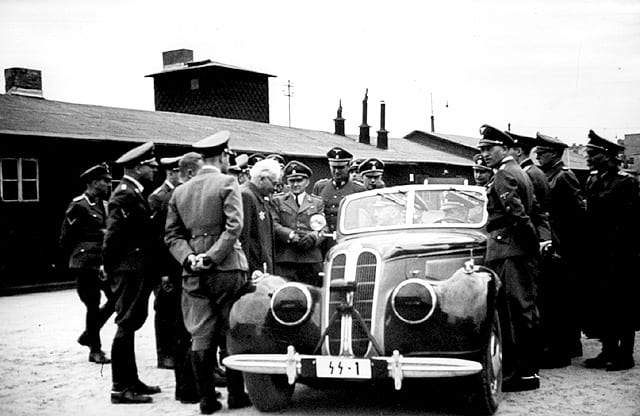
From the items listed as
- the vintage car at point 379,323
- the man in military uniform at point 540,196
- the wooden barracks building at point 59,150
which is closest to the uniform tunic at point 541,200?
the man in military uniform at point 540,196

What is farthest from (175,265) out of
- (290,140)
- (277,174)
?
(290,140)

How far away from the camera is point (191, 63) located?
115 ft

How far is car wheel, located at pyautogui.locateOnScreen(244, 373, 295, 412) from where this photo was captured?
579 centimetres

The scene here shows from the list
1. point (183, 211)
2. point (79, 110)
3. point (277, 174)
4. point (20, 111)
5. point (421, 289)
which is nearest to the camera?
point (421, 289)

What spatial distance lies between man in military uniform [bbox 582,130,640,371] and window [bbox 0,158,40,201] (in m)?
12.6

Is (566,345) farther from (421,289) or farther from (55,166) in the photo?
(55,166)

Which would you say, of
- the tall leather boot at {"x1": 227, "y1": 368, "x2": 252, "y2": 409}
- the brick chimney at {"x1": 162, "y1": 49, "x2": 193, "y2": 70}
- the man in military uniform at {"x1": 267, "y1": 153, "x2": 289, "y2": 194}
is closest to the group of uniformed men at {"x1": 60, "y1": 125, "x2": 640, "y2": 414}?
the tall leather boot at {"x1": 227, "y1": 368, "x2": 252, "y2": 409}

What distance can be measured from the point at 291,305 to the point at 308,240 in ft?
7.02

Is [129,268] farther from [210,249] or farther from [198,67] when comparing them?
[198,67]

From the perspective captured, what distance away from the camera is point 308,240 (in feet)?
25.5

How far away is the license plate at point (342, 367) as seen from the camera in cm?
520

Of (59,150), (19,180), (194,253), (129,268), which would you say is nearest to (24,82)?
(59,150)

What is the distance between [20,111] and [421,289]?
15.6 m

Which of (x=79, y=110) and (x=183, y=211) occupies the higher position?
(x=79, y=110)
